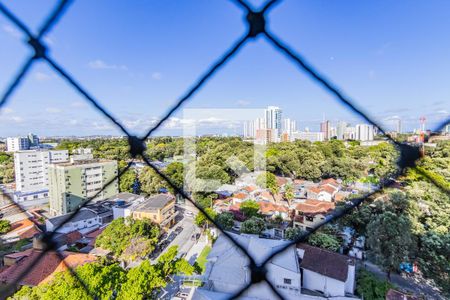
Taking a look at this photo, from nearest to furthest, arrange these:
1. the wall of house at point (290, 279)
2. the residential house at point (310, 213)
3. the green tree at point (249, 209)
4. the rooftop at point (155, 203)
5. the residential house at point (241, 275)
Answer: the residential house at point (241, 275) → the wall of house at point (290, 279) → the residential house at point (310, 213) → the green tree at point (249, 209) → the rooftop at point (155, 203)

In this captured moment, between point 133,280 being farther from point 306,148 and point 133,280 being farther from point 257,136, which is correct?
point 306,148

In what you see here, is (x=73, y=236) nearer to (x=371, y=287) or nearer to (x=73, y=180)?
(x=73, y=180)

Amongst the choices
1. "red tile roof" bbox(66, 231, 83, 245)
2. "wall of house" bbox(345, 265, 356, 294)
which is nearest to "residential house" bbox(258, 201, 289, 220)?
"wall of house" bbox(345, 265, 356, 294)

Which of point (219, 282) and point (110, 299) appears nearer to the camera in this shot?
point (110, 299)

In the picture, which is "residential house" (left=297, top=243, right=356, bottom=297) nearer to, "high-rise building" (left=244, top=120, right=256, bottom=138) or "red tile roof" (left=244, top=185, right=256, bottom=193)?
"red tile roof" (left=244, top=185, right=256, bottom=193)

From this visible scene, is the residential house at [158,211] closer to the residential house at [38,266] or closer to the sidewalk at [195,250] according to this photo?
the sidewalk at [195,250]

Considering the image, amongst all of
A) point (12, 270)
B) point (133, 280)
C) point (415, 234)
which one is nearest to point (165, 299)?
point (133, 280)

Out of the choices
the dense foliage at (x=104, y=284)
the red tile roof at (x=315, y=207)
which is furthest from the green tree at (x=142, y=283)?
the red tile roof at (x=315, y=207)
